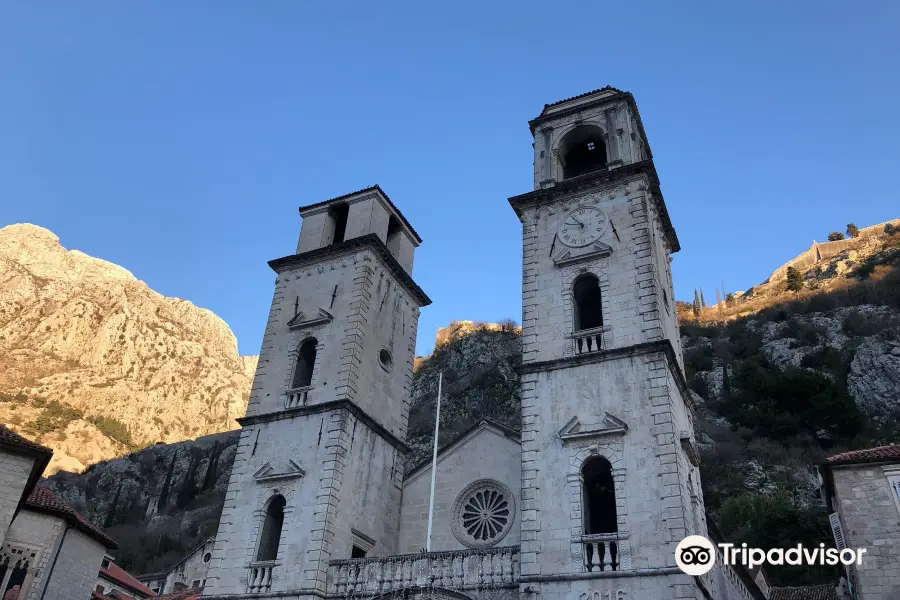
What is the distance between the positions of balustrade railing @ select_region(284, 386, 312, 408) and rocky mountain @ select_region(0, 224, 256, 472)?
257ft

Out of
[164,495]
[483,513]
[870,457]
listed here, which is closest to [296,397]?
[483,513]

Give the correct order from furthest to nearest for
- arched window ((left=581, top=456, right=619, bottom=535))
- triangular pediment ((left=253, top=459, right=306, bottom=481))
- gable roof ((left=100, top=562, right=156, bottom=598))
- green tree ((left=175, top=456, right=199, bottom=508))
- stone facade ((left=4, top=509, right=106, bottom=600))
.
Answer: green tree ((left=175, top=456, right=199, bottom=508)) → gable roof ((left=100, top=562, right=156, bottom=598)) → stone facade ((left=4, top=509, right=106, bottom=600)) → triangular pediment ((left=253, top=459, right=306, bottom=481)) → arched window ((left=581, top=456, right=619, bottom=535))

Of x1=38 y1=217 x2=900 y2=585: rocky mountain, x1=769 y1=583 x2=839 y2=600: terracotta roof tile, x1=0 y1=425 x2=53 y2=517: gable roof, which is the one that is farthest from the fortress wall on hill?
x1=0 y1=425 x2=53 y2=517: gable roof

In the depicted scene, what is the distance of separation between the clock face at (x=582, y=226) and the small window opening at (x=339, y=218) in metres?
9.23

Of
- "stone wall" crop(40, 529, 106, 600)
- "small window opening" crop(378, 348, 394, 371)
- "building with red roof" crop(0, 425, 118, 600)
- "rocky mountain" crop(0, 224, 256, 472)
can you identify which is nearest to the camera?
"building with red roof" crop(0, 425, 118, 600)

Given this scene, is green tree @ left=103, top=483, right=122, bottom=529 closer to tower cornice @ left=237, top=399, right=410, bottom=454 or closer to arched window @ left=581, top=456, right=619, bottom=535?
tower cornice @ left=237, top=399, right=410, bottom=454

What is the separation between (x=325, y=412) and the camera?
2205 centimetres

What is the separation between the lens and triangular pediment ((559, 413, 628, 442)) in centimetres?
1778

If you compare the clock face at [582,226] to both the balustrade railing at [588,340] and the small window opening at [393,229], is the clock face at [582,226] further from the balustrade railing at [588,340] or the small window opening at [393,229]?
the small window opening at [393,229]

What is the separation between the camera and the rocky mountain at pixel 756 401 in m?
49.5

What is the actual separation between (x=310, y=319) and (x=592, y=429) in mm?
10931

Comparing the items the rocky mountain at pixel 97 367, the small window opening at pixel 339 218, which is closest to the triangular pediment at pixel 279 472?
the small window opening at pixel 339 218

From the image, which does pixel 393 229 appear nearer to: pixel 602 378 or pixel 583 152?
pixel 583 152

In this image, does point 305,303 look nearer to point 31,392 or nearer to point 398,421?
point 398,421
